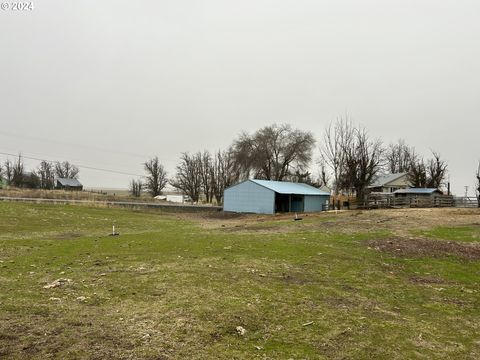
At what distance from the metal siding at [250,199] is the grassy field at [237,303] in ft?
116

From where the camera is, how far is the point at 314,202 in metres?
58.3

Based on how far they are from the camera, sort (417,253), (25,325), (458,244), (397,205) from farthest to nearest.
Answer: (397,205), (458,244), (417,253), (25,325)

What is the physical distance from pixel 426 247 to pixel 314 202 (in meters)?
41.8

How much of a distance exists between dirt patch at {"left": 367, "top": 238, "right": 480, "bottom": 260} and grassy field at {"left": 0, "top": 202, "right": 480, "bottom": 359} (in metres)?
0.18

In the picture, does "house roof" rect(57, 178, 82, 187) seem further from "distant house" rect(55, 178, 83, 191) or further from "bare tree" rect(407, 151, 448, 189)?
"bare tree" rect(407, 151, 448, 189)

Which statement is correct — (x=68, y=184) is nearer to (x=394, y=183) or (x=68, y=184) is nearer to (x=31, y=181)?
(x=31, y=181)

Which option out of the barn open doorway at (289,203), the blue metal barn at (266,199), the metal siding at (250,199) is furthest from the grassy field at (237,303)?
the barn open doorway at (289,203)

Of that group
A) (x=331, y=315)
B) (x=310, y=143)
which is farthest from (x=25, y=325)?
(x=310, y=143)

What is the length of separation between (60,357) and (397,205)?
5101 centimetres

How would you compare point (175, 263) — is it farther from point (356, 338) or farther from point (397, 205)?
point (397, 205)

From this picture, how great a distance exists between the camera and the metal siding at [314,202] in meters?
56.4

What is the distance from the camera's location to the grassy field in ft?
18.8

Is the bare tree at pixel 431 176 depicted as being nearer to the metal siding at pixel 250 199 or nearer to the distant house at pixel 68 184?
the metal siding at pixel 250 199

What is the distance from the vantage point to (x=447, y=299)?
9.20m
